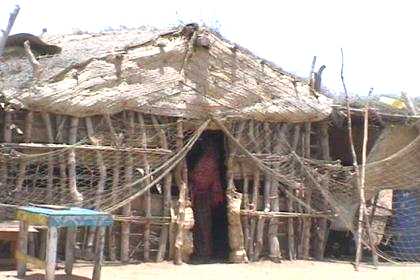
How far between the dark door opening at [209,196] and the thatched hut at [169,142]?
0.8 inches

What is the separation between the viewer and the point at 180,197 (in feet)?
37.2

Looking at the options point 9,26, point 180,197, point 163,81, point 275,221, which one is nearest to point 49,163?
point 180,197

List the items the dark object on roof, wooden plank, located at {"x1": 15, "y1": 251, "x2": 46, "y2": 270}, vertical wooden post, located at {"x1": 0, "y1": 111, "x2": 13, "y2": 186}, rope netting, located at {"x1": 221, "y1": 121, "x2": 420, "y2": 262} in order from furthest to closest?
1. the dark object on roof
2. rope netting, located at {"x1": 221, "y1": 121, "x2": 420, "y2": 262}
3. vertical wooden post, located at {"x1": 0, "y1": 111, "x2": 13, "y2": 186}
4. wooden plank, located at {"x1": 15, "y1": 251, "x2": 46, "y2": 270}

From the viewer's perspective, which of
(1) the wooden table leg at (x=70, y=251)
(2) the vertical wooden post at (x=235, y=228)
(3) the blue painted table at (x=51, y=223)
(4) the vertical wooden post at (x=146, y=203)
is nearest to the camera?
(3) the blue painted table at (x=51, y=223)


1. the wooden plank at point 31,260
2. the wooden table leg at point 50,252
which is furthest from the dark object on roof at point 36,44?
the wooden table leg at point 50,252

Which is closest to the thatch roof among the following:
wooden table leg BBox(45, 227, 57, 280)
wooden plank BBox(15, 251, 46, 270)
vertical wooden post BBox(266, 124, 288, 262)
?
vertical wooden post BBox(266, 124, 288, 262)

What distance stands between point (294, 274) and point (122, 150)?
3241mm

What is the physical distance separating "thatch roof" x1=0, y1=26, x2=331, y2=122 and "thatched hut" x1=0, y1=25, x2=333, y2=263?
2 centimetres

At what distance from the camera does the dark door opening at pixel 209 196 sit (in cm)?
1261

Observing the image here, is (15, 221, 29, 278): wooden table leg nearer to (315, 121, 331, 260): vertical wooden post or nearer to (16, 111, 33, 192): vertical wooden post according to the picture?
(16, 111, 33, 192): vertical wooden post

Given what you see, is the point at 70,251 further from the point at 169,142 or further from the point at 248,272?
the point at 169,142

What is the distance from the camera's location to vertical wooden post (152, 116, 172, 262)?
11172 mm

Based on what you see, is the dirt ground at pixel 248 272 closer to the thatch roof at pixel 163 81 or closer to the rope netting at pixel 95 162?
the rope netting at pixel 95 162

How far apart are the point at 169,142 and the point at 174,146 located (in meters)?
0.11
